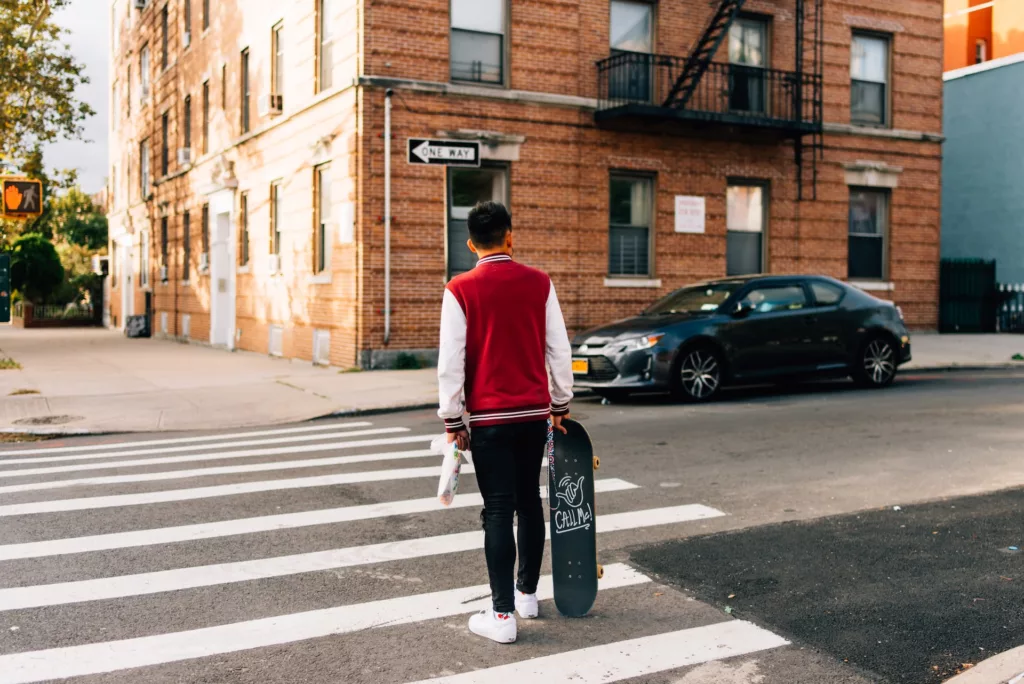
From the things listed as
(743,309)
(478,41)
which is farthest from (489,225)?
(478,41)

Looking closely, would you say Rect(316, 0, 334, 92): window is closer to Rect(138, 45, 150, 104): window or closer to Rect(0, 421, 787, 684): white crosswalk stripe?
Rect(0, 421, 787, 684): white crosswalk stripe

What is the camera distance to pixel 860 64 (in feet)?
74.9

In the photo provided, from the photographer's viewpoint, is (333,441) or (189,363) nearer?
(333,441)

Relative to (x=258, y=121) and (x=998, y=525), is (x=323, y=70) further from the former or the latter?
(x=998, y=525)

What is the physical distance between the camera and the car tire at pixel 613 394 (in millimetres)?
13086

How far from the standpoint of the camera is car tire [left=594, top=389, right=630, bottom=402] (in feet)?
42.9

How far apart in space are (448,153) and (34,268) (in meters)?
33.5

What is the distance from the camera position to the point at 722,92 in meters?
20.9

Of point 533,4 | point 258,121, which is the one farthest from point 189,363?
point 533,4

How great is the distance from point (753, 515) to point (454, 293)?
3349 millimetres

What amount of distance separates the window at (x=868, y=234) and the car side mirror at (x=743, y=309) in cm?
1030

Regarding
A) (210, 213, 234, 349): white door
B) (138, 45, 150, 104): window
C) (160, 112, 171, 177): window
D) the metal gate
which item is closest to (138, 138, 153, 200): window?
(138, 45, 150, 104): window

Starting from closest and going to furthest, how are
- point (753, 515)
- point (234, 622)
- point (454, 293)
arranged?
point (454, 293) → point (234, 622) → point (753, 515)

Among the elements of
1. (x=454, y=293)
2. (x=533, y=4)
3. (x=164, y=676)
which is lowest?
(x=164, y=676)
